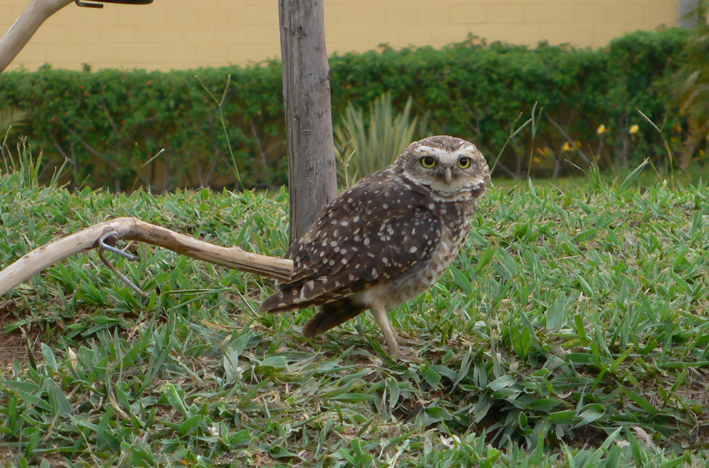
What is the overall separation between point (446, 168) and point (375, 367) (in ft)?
2.94

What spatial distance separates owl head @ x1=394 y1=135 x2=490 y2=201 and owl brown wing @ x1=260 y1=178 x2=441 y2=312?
0.25 feet

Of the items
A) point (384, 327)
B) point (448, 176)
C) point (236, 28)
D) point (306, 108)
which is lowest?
point (384, 327)

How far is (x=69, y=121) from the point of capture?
844 centimetres

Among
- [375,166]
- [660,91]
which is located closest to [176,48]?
[375,166]

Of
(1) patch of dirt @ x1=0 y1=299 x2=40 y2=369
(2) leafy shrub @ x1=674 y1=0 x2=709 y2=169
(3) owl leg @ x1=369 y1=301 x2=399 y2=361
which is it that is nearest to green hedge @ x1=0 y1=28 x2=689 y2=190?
(2) leafy shrub @ x1=674 y1=0 x2=709 y2=169

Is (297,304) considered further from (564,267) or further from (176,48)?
(176,48)

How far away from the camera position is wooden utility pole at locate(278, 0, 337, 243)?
11.3 feet

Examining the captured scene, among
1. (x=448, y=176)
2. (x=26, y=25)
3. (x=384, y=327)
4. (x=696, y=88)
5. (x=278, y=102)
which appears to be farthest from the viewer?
(x=278, y=102)

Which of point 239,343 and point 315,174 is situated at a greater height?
point 315,174

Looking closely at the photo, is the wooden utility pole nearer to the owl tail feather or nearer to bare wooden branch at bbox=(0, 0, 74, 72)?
the owl tail feather

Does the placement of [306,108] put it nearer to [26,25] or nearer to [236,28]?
[26,25]

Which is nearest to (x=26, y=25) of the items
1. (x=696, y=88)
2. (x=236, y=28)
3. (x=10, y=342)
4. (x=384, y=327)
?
(x=10, y=342)

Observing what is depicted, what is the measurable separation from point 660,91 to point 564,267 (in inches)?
226

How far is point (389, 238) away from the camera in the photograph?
9.07 ft
